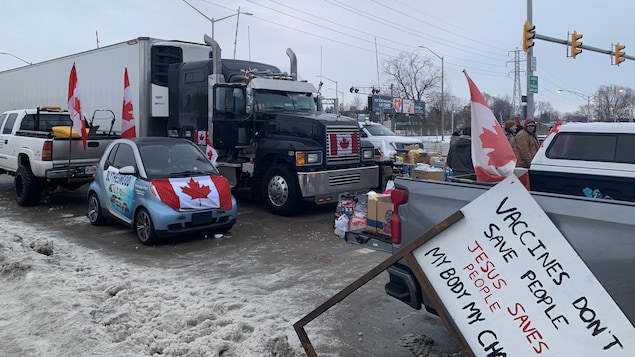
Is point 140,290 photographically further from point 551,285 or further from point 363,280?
point 551,285

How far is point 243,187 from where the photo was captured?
11391 mm

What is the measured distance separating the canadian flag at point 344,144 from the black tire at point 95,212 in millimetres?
4429

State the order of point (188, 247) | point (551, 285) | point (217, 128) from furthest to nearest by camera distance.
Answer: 1. point (217, 128)
2. point (188, 247)
3. point (551, 285)

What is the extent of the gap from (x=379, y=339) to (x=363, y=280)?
139 centimetres

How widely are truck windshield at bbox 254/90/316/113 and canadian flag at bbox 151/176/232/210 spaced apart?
2936 millimetres

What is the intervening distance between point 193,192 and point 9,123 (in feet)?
23.3

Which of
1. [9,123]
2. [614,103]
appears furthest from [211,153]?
[614,103]

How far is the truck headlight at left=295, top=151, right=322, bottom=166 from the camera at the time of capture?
32.0 ft

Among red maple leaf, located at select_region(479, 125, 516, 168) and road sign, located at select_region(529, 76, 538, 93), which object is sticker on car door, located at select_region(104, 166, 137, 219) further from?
road sign, located at select_region(529, 76, 538, 93)

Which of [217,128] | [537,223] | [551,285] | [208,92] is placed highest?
[208,92]

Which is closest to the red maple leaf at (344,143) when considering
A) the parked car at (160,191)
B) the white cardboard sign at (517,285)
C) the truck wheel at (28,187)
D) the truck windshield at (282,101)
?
the truck windshield at (282,101)

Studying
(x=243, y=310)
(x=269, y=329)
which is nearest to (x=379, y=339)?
(x=269, y=329)

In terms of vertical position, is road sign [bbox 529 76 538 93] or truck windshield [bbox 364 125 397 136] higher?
road sign [bbox 529 76 538 93]

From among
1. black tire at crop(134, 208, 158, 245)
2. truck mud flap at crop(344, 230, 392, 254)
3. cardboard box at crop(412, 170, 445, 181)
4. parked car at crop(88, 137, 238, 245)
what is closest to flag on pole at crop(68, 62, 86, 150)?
parked car at crop(88, 137, 238, 245)
